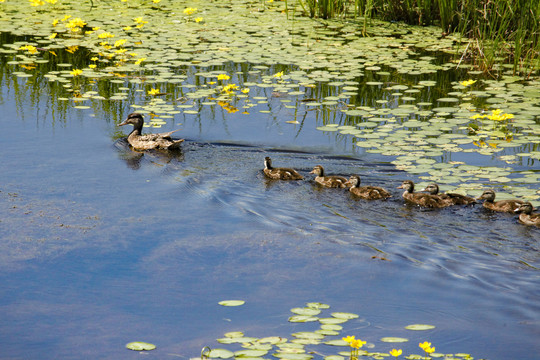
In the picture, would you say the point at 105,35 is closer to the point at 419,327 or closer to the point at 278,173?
the point at 278,173

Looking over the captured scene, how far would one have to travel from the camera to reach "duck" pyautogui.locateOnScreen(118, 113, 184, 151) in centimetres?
823

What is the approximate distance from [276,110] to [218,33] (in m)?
4.44

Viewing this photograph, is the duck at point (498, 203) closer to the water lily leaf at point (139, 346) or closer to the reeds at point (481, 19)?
the water lily leaf at point (139, 346)

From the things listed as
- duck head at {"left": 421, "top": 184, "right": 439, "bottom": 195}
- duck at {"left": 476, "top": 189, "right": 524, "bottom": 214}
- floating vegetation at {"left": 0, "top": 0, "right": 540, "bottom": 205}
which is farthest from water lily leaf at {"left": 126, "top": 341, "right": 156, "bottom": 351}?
floating vegetation at {"left": 0, "top": 0, "right": 540, "bottom": 205}

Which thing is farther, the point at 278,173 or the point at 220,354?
the point at 278,173

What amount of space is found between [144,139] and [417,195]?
3.39m

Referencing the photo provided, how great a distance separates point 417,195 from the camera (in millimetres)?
6691

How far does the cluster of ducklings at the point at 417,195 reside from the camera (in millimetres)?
6367

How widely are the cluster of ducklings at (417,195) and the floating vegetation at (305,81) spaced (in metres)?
0.33

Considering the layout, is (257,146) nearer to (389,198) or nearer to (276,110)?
(276,110)

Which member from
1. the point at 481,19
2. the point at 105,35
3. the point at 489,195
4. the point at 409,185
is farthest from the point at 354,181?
the point at 105,35

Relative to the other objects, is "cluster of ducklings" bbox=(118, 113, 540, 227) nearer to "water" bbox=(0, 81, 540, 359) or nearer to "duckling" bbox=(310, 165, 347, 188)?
"duckling" bbox=(310, 165, 347, 188)

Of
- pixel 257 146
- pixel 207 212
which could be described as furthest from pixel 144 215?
pixel 257 146

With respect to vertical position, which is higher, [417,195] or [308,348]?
[417,195]
